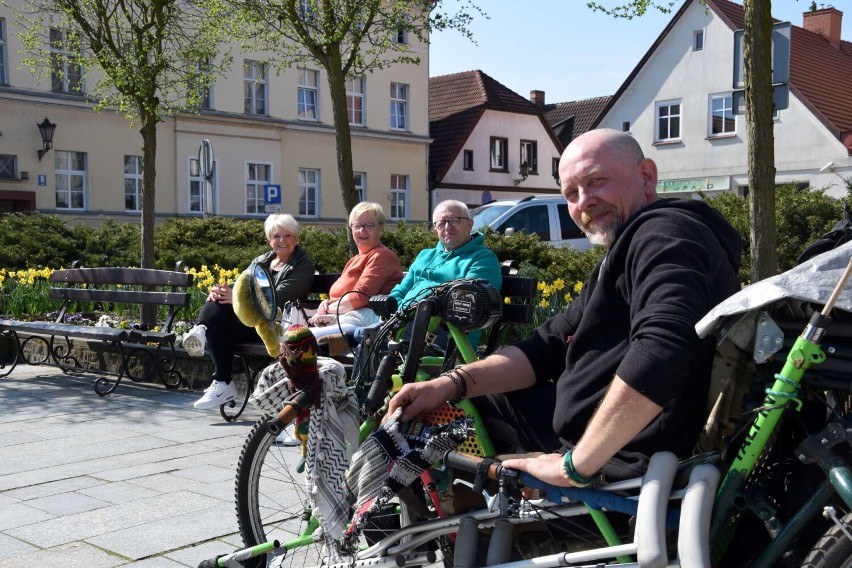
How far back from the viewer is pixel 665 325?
8.60 ft

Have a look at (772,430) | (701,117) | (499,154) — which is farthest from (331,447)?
(499,154)

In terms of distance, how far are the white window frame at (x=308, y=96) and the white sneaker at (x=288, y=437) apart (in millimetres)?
32846

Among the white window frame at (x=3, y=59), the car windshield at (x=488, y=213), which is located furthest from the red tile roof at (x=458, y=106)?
the car windshield at (x=488, y=213)

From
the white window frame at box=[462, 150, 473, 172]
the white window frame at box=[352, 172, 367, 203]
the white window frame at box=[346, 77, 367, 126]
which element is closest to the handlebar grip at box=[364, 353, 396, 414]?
the white window frame at box=[346, 77, 367, 126]

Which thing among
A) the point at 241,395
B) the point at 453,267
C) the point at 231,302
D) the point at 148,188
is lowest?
the point at 241,395

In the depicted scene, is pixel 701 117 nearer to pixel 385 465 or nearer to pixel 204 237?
pixel 204 237

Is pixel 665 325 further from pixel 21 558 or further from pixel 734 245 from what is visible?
pixel 21 558

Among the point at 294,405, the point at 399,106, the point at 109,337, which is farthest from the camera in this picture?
the point at 399,106

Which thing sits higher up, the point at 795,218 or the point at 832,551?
the point at 795,218

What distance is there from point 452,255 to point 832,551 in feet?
13.2

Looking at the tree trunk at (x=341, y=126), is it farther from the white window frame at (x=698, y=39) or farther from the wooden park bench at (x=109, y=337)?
the white window frame at (x=698, y=39)

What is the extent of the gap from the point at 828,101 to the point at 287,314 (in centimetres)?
2999

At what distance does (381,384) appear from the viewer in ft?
12.2

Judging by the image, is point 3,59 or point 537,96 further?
point 537,96
